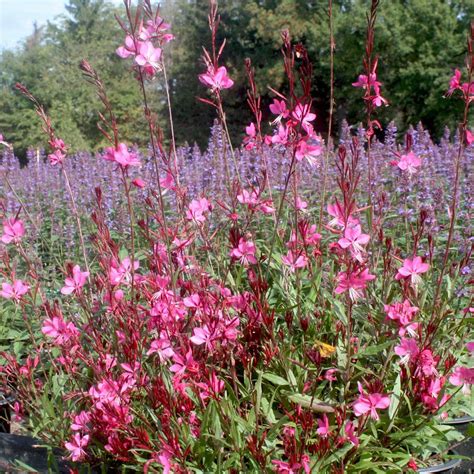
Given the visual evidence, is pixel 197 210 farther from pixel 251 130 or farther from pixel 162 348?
pixel 162 348

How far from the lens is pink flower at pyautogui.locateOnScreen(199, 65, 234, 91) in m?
2.28

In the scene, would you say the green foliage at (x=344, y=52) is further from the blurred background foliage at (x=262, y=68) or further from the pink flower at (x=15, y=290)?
the pink flower at (x=15, y=290)

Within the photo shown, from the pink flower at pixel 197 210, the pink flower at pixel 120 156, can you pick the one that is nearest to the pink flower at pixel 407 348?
the pink flower at pixel 197 210

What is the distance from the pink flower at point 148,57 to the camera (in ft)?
6.23

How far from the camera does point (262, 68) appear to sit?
27.8m

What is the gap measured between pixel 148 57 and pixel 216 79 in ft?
1.38

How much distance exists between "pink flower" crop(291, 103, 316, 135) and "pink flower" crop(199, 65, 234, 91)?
298 millimetres

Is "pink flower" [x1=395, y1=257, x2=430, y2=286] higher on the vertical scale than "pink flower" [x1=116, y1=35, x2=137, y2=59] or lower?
lower


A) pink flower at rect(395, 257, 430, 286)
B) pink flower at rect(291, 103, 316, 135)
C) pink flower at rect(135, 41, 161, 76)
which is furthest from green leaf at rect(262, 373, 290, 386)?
pink flower at rect(135, 41, 161, 76)

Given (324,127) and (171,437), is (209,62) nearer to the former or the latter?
(171,437)

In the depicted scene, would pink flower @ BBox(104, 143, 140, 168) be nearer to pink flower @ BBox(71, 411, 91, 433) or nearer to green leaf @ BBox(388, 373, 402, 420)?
pink flower @ BBox(71, 411, 91, 433)

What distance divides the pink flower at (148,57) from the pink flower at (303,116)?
17.6 inches

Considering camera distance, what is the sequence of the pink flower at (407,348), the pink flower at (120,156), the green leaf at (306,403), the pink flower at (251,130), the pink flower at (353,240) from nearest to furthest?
the pink flower at (353,240)
the pink flower at (120,156)
the pink flower at (407,348)
the green leaf at (306,403)
the pink flower at (251,130)

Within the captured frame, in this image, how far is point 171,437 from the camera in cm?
199
